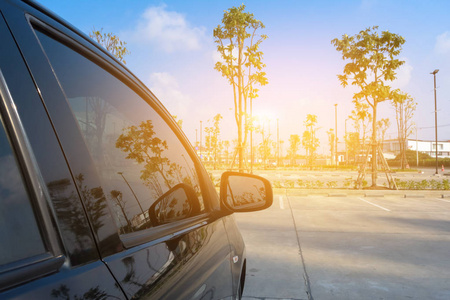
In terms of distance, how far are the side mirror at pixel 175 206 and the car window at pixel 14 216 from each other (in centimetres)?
59

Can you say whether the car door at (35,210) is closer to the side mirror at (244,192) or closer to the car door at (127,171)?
the car door at (127,171)

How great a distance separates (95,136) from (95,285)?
48 centimetres

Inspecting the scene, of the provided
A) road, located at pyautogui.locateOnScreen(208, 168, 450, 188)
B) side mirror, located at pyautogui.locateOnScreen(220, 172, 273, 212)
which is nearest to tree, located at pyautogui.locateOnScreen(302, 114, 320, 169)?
road, located at pyautogui.locateOnScreen(208, 168, 450, 188)

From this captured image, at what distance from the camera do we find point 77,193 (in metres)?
0.85

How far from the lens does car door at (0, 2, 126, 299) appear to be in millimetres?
670

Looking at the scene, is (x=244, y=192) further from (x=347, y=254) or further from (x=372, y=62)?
(x=372, y=62)

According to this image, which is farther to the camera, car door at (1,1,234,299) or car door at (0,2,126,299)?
car door at (1,1,234,299)

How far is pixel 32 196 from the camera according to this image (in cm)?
73

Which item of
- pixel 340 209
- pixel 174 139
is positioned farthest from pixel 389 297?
pixel 340 209

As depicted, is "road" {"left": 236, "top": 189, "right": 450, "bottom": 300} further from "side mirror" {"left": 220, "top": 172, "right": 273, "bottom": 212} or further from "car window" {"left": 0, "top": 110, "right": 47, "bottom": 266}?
"car window" {"left": 0, "top": 110, "right": 47, "bottom": 266}

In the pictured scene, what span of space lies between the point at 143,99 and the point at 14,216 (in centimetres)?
91

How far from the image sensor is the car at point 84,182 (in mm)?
707

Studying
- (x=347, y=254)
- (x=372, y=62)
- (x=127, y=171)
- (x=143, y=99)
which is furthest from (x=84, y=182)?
(x=372, y=62)

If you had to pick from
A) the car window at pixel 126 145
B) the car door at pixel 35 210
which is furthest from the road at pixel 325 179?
the car door at pixel 35 210
